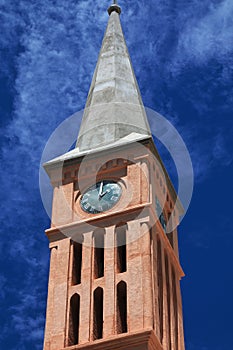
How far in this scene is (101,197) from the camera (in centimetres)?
4688

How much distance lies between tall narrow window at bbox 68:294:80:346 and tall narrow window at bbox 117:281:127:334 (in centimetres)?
193

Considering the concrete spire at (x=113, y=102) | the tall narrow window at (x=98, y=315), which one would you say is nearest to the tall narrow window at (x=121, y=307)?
the tall narrow window at (x=98, y=315)

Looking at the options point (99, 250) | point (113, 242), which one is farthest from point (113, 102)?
point (113, 242)

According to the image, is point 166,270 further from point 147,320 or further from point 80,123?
point 80,123

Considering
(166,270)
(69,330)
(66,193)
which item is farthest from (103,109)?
(69,330)

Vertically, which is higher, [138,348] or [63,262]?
[63,262]

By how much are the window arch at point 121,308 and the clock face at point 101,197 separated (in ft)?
15.2

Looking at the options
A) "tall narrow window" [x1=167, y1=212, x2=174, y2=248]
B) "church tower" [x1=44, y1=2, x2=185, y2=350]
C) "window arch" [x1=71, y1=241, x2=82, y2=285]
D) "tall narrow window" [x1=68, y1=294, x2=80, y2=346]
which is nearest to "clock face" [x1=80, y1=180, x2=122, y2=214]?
"church tower" [x1=44, y1=2, x2=185, y2=350]

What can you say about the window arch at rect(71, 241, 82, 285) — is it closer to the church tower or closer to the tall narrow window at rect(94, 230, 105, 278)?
the church tower

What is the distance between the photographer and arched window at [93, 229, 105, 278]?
4475 cm

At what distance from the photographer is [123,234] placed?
45375 mm

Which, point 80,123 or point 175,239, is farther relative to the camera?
point 80,123

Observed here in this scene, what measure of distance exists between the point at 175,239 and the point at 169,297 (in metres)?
5.04

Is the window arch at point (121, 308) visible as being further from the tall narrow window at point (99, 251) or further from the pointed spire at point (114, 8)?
the pointed spire at point (114, 8)
